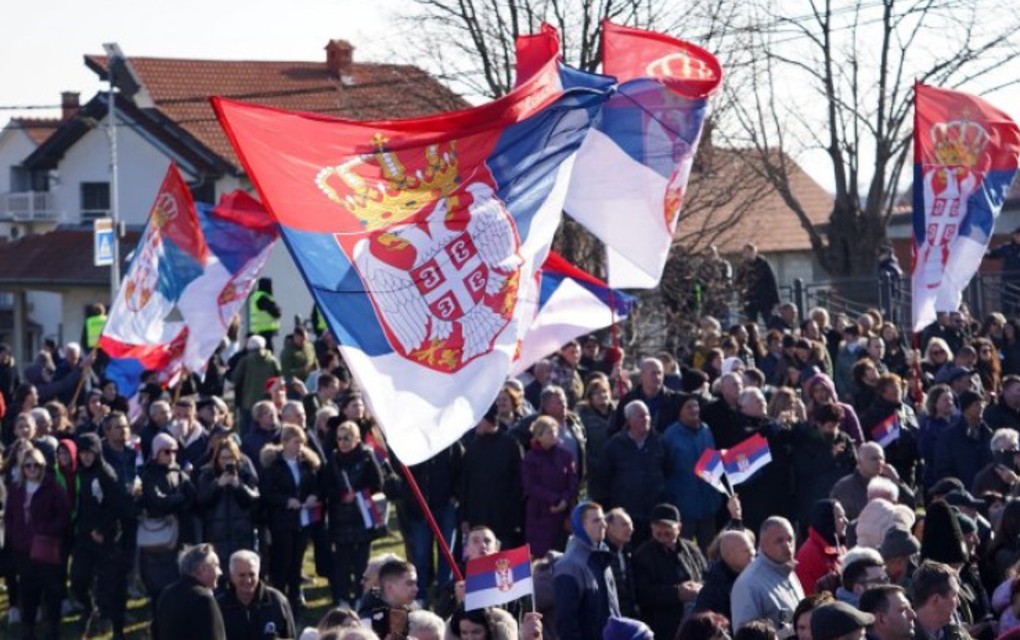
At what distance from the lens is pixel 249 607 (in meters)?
11.9

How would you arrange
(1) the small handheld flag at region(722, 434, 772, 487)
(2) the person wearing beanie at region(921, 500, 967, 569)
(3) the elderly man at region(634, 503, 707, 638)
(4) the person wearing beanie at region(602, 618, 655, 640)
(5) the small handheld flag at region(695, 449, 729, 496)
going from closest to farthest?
(4) the person wearing beanie at region(602, 618, 655, 640), (2) the person wearing beanie at region(921, 500, 967, 569), (3) the elderly man at region(634, 503, 707, 638), (5) the small handheld flag at region(695, 449, 729, 496), (1) the small handheld flag at region(722, 434, 772, 487)

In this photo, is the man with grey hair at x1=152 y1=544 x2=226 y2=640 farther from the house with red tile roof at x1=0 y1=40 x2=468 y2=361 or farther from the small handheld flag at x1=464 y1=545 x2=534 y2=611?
the house with red tile roof at x1=0 y1=40 x2=468 y2=361

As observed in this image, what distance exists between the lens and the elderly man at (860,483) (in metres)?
13.7

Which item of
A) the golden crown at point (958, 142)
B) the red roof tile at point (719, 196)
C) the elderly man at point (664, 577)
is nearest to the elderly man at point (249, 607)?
the elderly man at point (664, 577)

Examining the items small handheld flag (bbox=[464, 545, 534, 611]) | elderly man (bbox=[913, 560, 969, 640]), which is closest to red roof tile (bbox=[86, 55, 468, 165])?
small handheld flag (bbox=[464, 545, 534, 611])

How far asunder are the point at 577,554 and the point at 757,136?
917 inches

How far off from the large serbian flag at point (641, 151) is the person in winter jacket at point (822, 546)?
374 centimetres

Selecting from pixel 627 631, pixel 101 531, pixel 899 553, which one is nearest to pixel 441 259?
pixel 627 631

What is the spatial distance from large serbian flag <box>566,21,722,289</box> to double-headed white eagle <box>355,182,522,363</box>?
4644 mm

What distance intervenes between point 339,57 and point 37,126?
12.6 meters

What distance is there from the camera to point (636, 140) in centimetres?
1530

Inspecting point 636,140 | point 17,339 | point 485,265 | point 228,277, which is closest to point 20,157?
point 17,339

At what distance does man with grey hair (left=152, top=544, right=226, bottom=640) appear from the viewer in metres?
11.4

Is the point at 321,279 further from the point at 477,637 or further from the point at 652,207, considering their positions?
the point at 652,207
